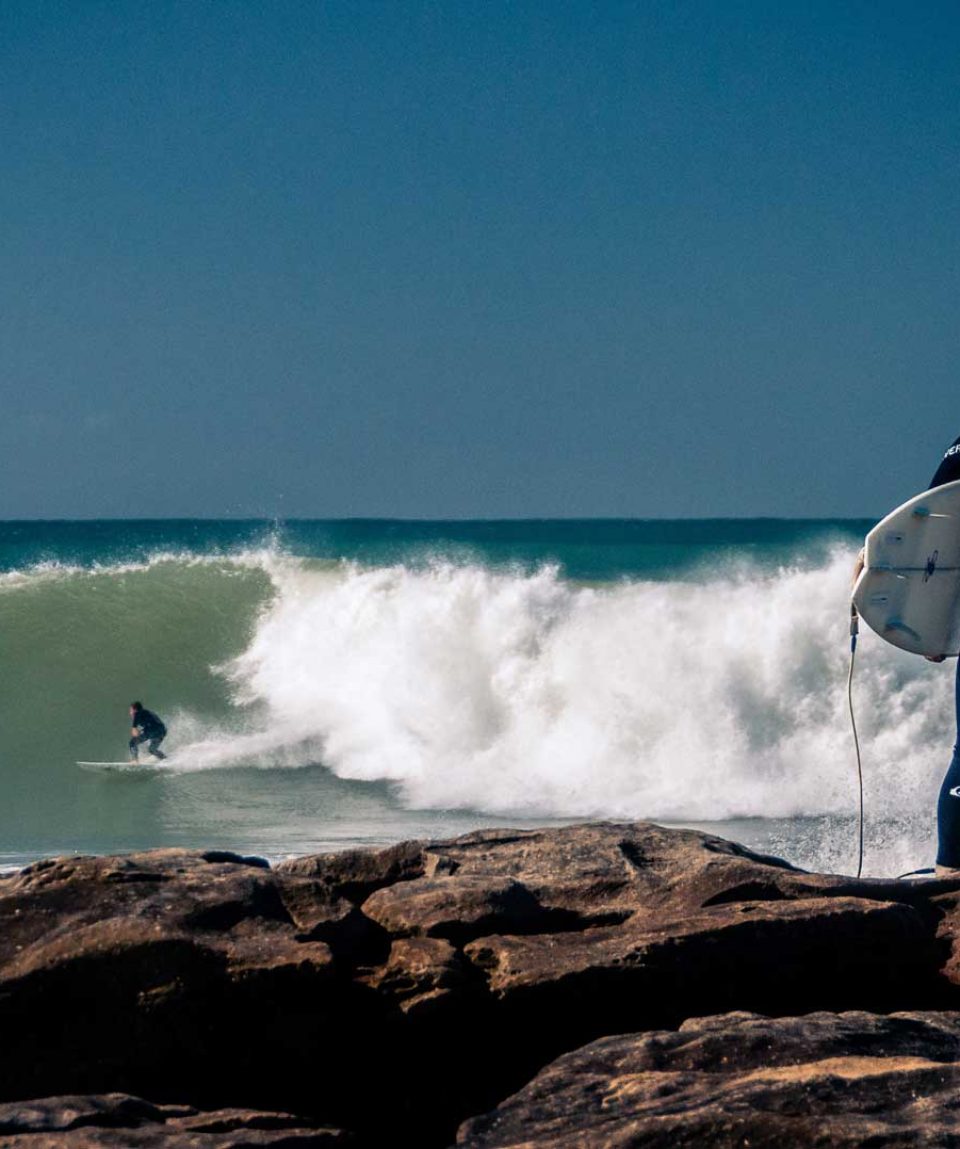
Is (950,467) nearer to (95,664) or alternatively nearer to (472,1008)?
(472,1008)

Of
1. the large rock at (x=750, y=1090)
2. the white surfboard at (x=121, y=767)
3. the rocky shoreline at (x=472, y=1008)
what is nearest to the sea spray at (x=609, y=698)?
the white surfboard at (x=121, y=767)

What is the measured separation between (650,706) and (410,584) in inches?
205

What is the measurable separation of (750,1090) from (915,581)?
287 centimetres

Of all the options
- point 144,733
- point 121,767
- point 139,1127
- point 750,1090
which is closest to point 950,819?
point 750,1090

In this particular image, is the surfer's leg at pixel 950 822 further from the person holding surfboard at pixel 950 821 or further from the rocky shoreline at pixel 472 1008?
the rocky shoreline at pixel 472 1008

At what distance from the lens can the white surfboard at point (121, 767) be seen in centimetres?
1295

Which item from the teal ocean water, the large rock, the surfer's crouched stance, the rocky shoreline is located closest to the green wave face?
the teal ocean water

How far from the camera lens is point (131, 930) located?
11.8 ft

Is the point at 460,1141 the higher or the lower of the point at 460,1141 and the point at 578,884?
the lower

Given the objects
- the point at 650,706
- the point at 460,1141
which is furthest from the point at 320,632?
the point at 460,1141

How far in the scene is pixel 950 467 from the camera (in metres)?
5.34

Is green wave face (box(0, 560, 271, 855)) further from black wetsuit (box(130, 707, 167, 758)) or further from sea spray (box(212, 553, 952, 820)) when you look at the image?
sea spray (box(212, 553, 952, 820))

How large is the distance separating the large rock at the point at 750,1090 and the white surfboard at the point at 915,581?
2147mm

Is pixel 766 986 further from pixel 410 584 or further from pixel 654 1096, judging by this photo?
pixel 410 584
